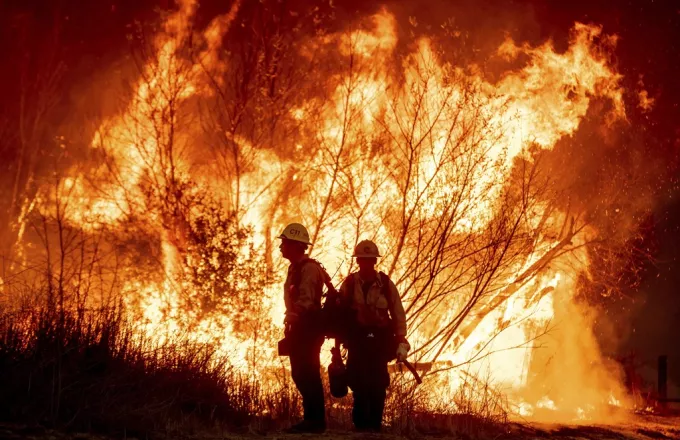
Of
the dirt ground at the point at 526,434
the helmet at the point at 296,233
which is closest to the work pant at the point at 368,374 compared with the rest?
the dirt ground at the point at 526,434

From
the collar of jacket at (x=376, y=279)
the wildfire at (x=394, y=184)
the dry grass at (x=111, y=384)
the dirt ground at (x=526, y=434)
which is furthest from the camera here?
the wildfire at (x=394, y=184)

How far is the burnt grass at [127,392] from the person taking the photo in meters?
6.73

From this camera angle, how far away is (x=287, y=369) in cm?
1190

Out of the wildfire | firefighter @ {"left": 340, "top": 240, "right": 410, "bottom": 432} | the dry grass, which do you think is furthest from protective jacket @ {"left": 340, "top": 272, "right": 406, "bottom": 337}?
the wildfire

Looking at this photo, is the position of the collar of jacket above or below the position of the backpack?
above

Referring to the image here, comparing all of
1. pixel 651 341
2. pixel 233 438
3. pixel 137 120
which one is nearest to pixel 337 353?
pixel 233 438

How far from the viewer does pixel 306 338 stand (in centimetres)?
820

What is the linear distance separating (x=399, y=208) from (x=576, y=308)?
652 cm

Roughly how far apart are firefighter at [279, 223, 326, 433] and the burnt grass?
0.44 metres

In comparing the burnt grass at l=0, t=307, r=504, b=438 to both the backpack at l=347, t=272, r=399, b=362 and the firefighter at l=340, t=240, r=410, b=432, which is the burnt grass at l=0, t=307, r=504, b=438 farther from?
the backpack at l=347, t=272, r=399, b=362

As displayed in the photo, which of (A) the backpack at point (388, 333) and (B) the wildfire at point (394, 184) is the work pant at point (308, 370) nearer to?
(A) the backpack at point (388, 333)

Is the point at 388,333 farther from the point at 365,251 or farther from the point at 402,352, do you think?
the point at 365,251

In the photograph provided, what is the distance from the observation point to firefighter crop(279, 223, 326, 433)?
8.16 meters

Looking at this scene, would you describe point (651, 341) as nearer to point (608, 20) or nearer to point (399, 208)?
point (608, 20)
